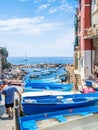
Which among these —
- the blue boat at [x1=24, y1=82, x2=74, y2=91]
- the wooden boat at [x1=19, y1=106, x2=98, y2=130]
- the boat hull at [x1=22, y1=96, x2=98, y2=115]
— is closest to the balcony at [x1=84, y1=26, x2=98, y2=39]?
the blue boat at [x1=24, y1=82, x2=74, y2=91]

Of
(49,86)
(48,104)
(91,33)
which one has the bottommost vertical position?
(49,86)

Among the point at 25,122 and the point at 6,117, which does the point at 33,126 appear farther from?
the point at 6,117

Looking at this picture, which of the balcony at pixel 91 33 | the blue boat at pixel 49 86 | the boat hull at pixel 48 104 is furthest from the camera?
the balcony at pixel 91 33

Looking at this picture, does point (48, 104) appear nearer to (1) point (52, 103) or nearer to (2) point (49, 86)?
(1) point (52, 103)

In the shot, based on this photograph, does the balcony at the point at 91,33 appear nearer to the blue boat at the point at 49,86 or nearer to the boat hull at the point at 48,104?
the blue boat at the point at 49,86

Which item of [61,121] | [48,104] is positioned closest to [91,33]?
[48,104]

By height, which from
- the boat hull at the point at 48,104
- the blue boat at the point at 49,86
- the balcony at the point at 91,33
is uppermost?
the balcony at the point at 91,33

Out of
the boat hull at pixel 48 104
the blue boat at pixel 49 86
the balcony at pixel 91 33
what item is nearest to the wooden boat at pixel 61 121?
the boat hull at pixel 48 104

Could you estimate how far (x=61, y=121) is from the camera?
13.4m

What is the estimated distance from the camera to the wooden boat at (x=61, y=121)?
12.5 meters

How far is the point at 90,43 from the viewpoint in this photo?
32562mm

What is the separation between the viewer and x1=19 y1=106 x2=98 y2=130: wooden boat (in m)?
12.5

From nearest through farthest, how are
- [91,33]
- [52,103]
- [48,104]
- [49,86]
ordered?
[48,104] < [52,103] < [49,86] < [91,33]

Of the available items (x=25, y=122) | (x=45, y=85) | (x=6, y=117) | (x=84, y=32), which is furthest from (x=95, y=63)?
(x=25, y=122)
